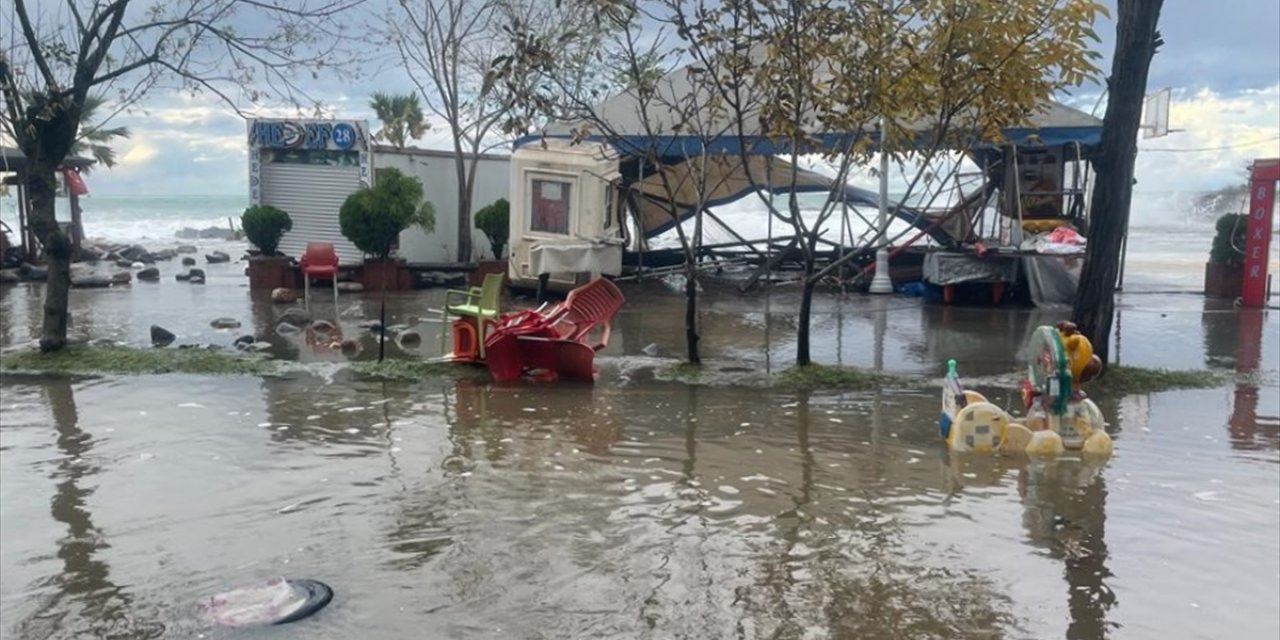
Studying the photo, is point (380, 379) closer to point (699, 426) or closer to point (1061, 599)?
point (699, 426)

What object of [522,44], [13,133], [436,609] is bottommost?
[436,609]

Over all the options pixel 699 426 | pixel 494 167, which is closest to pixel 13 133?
pixel 699 426

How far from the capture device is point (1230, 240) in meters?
19.1

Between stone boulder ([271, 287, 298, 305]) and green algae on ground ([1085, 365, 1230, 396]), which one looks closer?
green algae on ground ([1085, 365, 1230, 396])

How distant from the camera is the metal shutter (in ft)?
73.5

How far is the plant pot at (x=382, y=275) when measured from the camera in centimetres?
2028

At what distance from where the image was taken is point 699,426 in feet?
29.3

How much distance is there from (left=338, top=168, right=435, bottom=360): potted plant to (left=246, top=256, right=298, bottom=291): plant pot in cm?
119

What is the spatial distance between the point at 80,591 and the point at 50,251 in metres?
7.73

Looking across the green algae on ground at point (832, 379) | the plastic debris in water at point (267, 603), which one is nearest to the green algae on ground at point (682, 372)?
the green algae on ground at point (832, 379)

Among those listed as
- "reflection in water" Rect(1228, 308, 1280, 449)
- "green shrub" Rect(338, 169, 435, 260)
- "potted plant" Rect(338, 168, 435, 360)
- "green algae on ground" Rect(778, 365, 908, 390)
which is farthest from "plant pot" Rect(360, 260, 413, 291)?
"reflection in water" Rect(1228, 308, 1280, 449)

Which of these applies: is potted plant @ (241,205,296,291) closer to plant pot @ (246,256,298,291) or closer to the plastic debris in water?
plant pot @ (246,256,298,291)

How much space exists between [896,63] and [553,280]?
9.86 meters

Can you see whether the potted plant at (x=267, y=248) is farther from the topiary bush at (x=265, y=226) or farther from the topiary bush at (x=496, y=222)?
the topiary bush at (x=496, y=222)
